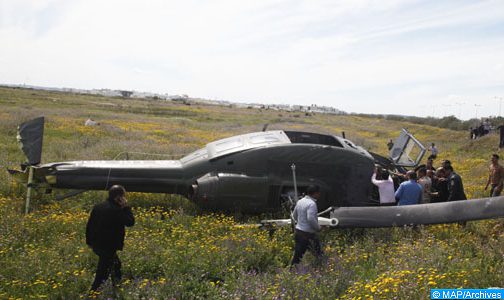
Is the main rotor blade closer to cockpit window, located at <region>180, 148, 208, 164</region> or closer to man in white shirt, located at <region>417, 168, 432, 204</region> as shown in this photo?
man in white shirt, located at <region>417, 168, 432, 204</region>

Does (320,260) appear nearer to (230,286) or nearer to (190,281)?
(230,286)

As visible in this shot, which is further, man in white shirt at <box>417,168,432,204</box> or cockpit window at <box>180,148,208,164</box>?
cockpit window at <box>180,148,208,164</box>

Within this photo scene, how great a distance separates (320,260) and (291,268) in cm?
50

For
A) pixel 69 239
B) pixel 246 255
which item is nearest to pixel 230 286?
pixel 246 255

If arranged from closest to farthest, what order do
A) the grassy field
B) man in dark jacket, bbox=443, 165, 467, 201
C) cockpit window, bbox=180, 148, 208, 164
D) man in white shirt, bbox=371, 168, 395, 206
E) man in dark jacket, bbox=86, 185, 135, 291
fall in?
the grassy field, man in dark jacket, bbox=86, 185, 135, 291, man in white shirt, bbox=371, 168, 395, 206, man in dark jacket, bbox=443, 165, 467, 201, cockpit window, bbox=180, 148, 208, 164

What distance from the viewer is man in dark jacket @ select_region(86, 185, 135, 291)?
5.71 metres

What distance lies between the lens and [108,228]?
5.73 meters

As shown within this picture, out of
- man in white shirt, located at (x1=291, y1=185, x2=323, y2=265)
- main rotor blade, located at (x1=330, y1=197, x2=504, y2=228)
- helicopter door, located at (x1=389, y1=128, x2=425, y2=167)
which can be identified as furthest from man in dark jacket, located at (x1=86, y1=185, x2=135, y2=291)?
helicopter door, located at (x1=389, y1=128, x2=425, y2=167)

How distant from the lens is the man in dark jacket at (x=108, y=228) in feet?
18.7

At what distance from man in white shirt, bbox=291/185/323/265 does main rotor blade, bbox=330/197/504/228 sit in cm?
118

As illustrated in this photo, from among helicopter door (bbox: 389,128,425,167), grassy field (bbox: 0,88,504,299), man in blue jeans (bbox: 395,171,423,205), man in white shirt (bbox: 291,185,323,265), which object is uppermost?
helicopter door (bbox: 389,128,425,167)

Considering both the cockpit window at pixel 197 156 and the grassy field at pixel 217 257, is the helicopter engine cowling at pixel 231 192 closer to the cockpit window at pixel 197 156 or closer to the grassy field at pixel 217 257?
the grassy field at pixel 217 257

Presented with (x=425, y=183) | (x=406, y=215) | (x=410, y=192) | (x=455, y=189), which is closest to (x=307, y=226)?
(x=406, y=215)

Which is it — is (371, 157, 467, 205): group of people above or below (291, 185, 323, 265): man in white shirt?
above
